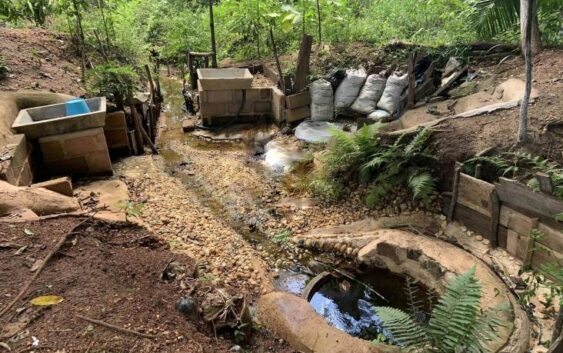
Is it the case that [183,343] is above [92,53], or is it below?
below

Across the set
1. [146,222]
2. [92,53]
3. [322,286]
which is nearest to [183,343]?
[322,286]

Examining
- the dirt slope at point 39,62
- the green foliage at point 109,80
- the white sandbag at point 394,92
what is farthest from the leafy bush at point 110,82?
the white sandbag at point 394,92

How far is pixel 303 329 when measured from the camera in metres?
3.56

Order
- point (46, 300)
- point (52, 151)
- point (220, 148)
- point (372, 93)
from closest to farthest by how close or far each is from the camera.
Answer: point (46, 300) < point (52, 151) < point (372, 93) < point (220, 148)

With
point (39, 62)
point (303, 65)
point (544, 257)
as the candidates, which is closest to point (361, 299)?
point (544, 257)

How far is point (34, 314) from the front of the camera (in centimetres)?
265

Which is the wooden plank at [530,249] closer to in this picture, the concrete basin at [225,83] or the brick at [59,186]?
the brick at [59,186]

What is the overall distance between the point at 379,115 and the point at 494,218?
10.8ft

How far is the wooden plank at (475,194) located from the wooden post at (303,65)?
413 centimetres

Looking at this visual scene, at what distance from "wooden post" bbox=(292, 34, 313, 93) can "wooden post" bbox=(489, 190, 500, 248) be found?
4.56 metres

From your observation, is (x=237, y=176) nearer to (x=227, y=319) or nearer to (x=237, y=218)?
(x=237, y=218)

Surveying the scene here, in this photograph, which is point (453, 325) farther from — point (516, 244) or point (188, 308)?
point (188, 308)

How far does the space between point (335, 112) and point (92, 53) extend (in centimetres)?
546

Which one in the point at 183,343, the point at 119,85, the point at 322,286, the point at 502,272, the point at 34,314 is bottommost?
the point at 322,286
